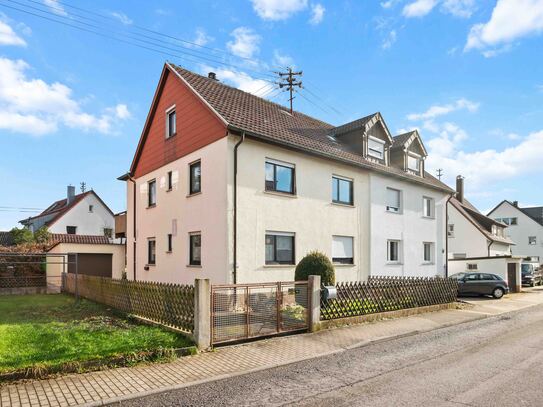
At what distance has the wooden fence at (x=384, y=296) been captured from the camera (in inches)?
458

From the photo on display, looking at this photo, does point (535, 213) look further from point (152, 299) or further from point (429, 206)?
point (152, 299)

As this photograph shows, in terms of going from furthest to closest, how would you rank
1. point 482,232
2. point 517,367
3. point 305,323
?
point 482,232, point 305,323, point 517,367

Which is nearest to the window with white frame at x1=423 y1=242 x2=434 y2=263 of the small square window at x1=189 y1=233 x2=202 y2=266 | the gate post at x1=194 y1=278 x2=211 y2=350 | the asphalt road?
the small square window at x1=189 y1=233 x2=202 y2=266

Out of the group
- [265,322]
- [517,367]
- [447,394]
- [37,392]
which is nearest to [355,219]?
[265,322]

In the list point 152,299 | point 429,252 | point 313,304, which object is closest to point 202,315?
point 152,299

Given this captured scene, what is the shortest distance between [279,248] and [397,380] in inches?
353

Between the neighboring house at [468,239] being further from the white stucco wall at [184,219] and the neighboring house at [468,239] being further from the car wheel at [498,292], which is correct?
the white stucco wall at [184,219]

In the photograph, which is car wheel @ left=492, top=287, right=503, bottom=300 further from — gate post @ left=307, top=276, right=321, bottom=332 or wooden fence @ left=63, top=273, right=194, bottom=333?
wooden fence @ left=63, top=273, right=194, bottom=333

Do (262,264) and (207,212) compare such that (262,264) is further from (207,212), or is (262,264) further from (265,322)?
(265,322)

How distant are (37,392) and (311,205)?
1207 centimetres

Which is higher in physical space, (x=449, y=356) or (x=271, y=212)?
(x=271, y=212)

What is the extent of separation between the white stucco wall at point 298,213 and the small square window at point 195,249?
239 cm

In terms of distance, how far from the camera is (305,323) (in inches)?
414

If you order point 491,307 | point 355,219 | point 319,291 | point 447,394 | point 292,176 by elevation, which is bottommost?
point 491,307
